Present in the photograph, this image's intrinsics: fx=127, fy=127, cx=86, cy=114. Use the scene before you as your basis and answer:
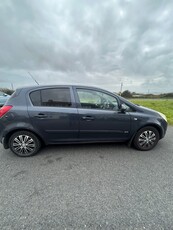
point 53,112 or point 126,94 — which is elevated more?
point 126,94

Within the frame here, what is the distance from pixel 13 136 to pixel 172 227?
3.15m

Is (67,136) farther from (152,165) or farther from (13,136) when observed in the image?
(152,165)

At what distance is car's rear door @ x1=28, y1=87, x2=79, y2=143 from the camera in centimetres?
284

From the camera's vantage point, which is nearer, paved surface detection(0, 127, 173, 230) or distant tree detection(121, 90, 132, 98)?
paved surface detection(0, 127, 173, 230)

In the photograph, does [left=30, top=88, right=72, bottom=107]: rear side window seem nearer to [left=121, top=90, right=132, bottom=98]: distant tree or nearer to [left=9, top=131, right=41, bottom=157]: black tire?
[left=9, top=131, right=41, bottom=157]: black tire

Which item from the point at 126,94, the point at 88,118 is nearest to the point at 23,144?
the point at 88,118

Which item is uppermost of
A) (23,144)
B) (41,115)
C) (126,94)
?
(126,94)

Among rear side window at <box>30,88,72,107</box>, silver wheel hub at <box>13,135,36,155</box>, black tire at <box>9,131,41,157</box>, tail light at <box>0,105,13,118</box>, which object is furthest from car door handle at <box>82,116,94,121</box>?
tail light at <box>0,105,13,118</box>

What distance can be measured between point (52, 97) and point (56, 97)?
9 centimetres

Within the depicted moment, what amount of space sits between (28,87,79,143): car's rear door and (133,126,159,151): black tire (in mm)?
1608

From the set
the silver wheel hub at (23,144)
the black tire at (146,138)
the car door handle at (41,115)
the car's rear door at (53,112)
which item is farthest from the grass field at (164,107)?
the silver wheel hub at (23,144)

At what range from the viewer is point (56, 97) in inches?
116

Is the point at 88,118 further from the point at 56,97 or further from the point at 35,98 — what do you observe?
the point at 35,98

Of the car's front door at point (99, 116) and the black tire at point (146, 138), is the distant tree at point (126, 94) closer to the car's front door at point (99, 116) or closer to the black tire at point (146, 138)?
the black tire at point (146, 138)
